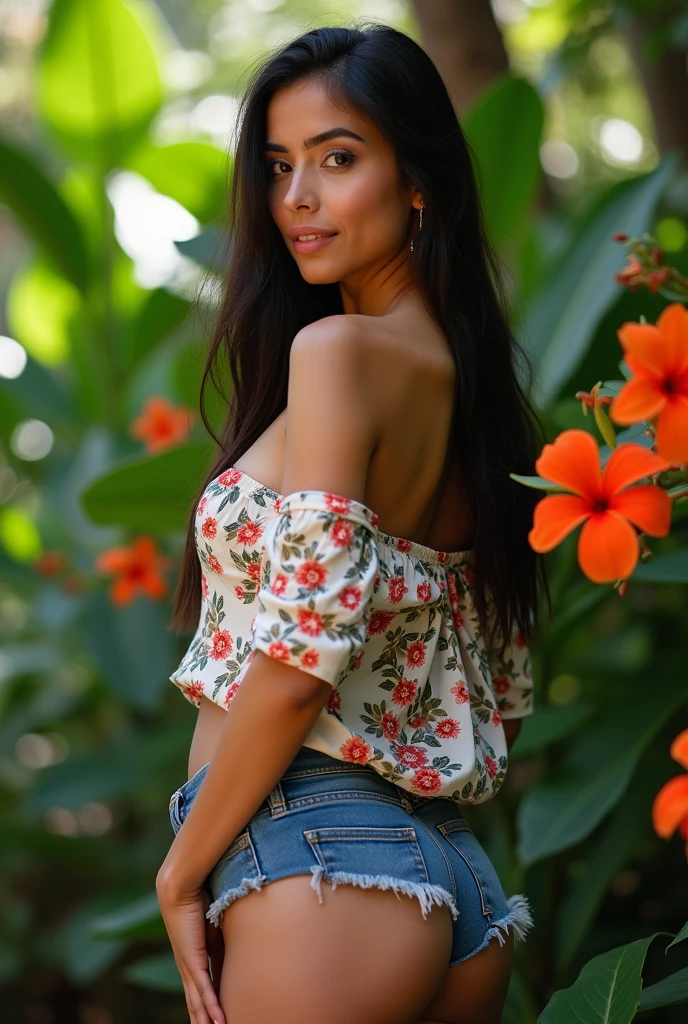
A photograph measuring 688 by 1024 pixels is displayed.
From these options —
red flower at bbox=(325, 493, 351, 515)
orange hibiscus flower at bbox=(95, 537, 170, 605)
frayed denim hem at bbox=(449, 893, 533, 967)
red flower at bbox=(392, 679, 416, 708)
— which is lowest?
orange hibiscus flower at bbox=(95, 537, 170, 605)

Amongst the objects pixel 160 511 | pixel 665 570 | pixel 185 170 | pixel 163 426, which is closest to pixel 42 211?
pixel 185 170

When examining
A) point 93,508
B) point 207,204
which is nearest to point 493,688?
point 93,508

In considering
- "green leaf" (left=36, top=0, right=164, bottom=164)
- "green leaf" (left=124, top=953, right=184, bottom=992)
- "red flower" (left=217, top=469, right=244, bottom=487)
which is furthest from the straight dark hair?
"green leaf" (left=36, top=0, right=164, bottom=164)

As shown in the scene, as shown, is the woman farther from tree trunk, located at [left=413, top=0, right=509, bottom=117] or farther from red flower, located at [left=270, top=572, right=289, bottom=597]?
tree trunk, located at [left=413, top=0, right=509, bottom=117]

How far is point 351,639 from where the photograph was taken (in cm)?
110

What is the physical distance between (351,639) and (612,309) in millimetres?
1216

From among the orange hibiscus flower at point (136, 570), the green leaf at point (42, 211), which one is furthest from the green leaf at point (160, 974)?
the green leaf at point (42, 211)

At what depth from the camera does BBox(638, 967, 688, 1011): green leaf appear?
1229mm

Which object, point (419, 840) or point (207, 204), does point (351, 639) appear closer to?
point (419, 840)

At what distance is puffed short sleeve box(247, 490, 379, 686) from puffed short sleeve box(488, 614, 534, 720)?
18.4 inches

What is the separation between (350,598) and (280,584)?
67mm

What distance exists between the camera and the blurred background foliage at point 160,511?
2023 mm

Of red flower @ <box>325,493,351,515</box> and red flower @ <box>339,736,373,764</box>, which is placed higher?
red flower @ <box>325,493,351,515</box>

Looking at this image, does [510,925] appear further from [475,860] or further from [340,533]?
[340,533]
